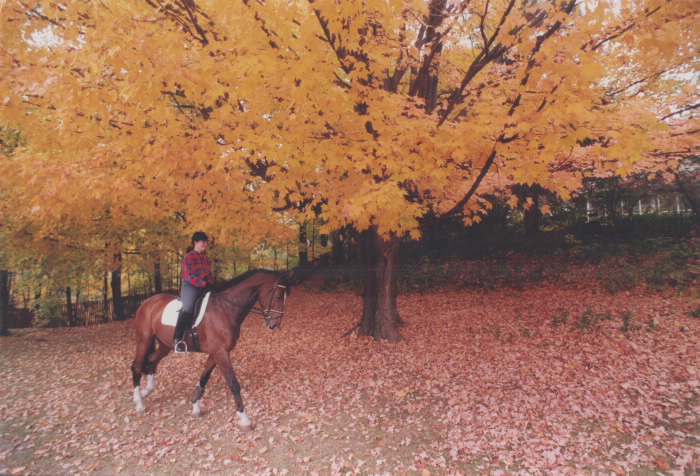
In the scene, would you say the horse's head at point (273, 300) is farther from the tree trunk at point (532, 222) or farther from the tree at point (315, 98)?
the tree trunk at point (532, 222)

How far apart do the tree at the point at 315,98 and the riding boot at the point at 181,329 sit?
2.14 meters

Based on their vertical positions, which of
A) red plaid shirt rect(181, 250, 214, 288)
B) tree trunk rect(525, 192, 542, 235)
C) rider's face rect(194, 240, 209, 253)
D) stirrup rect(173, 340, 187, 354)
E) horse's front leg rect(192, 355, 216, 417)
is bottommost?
horse's front leg rect(192, 355, 216, 417)

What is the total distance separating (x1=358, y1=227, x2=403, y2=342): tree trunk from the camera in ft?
29.1

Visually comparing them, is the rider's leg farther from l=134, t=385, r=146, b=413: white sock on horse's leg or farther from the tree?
the tree

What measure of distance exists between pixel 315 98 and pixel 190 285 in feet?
11.5

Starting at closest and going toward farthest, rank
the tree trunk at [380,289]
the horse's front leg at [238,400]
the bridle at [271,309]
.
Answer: the horse's front leg at [238,400] < the bridle at [271,309] < the tree trunk at [380,289]

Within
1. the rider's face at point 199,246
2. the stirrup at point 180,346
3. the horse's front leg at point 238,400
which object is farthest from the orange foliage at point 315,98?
the horse's front leg at point 238,400

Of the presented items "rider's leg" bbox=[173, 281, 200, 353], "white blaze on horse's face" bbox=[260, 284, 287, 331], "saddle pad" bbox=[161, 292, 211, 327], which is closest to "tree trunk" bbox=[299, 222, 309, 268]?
"saddle pad" bbox=[161, 292, 211, 327]

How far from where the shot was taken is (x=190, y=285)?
18.6 ft

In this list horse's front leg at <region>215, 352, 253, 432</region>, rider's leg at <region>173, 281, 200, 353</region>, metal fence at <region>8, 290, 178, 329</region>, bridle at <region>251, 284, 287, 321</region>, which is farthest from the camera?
metal fence at <region>8, 290, 178, 329</region>

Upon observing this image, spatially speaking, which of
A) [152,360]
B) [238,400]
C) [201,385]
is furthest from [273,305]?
[152,360]

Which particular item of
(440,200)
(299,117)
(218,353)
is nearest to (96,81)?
(299,117)

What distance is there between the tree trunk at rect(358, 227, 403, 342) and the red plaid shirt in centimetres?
426

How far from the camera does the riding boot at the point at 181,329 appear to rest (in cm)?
567
